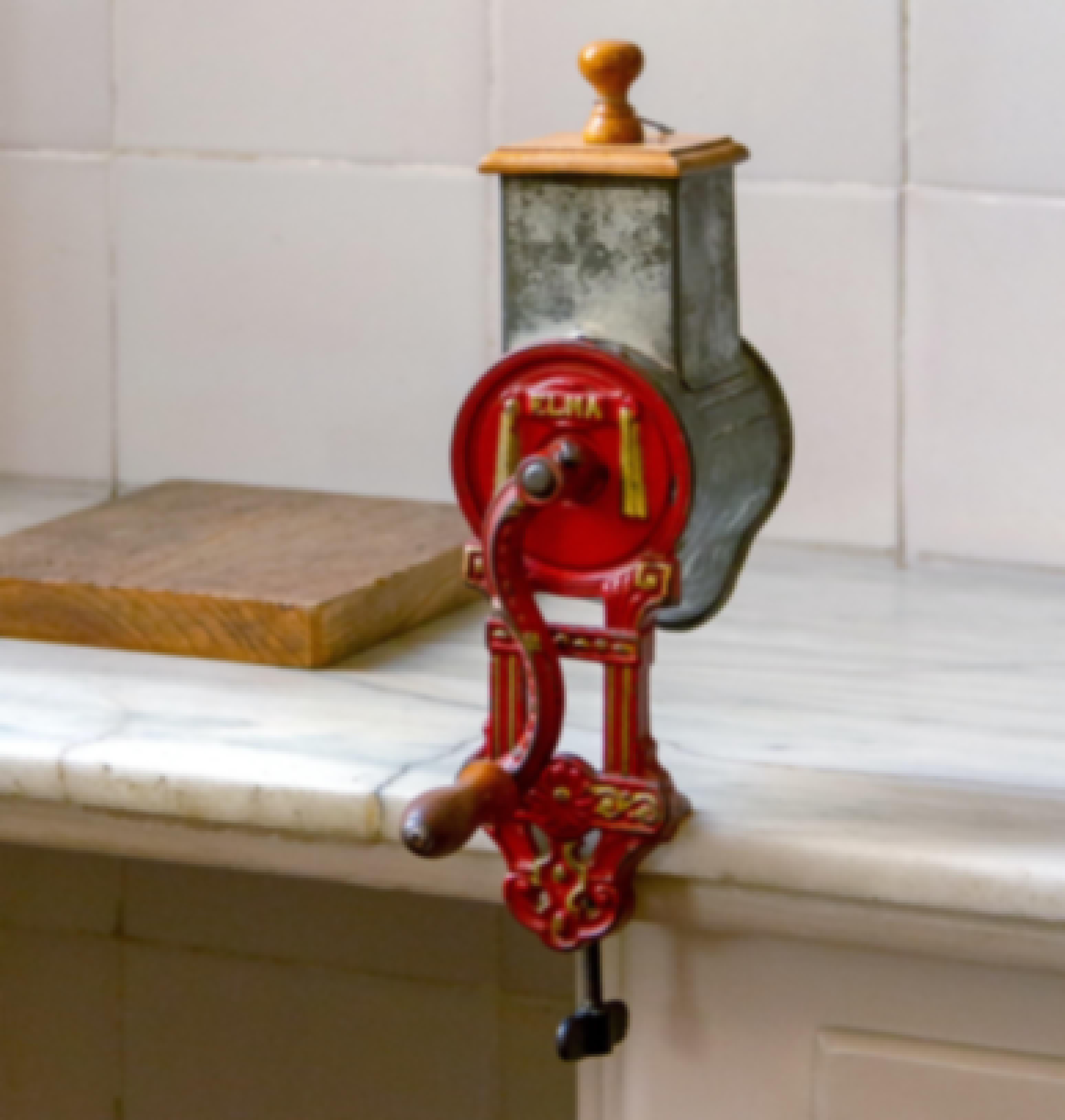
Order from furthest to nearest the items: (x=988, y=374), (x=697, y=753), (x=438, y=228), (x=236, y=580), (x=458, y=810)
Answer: (x=438, y=228) → (x=988, y=374) → (x=236, y=580) → (x=697, y=753) → (x=458, y=810)

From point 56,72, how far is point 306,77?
179 millimetres

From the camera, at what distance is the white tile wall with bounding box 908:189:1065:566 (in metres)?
1.00

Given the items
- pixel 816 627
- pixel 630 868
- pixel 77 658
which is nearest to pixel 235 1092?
pixel 77 658

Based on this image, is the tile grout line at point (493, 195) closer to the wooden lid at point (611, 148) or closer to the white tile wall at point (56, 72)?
the white tile wall at point (56, 72)

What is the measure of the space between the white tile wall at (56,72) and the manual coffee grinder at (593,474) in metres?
0.61

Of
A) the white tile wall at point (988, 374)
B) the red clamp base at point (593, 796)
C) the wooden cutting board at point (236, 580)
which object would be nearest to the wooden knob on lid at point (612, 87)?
the red clamp base at point (593, 796)

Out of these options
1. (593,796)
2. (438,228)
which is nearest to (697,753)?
(593,796)

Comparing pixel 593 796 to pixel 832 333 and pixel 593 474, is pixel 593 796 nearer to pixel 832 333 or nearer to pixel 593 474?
pixel 593 474

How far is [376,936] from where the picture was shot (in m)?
1.13

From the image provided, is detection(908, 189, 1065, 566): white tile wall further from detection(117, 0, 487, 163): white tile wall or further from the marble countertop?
detection(117, 0, 487, 163): white tile wall

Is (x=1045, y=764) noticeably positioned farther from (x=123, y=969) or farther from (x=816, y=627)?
(x=123, y=969)

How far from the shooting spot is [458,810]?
0.61 m

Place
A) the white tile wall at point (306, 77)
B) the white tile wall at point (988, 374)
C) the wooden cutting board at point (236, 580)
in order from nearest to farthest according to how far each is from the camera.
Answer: the wooden cutting board at point (236, 580), the white tile wall at point (988, 374), the white tile wall at point (306, 77)

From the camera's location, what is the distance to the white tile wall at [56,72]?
1.18 m
